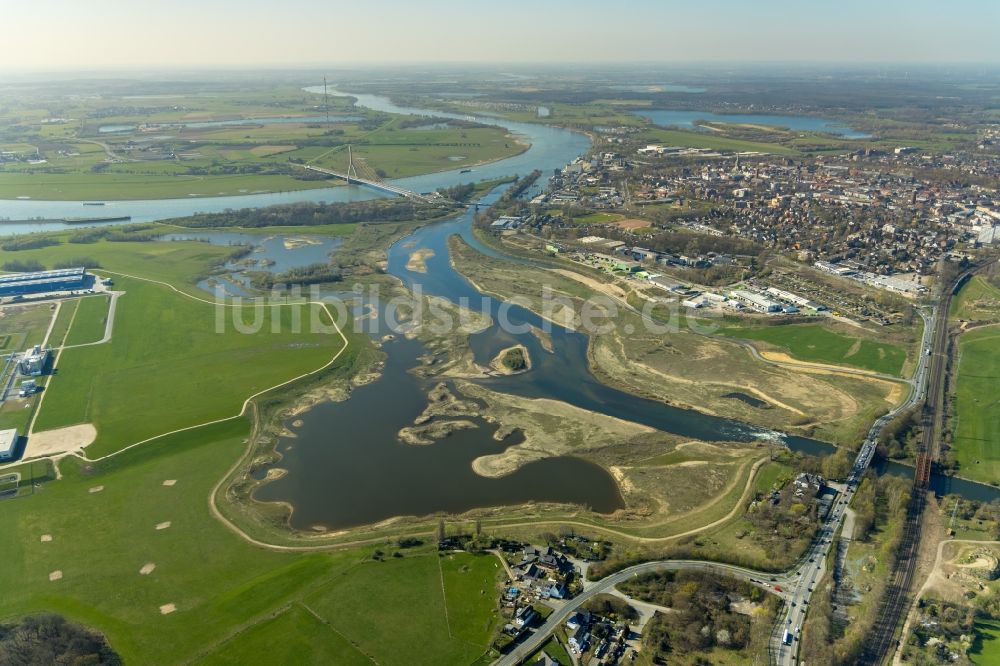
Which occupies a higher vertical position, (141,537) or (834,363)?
(834,363)

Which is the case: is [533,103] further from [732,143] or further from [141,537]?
[141,537]

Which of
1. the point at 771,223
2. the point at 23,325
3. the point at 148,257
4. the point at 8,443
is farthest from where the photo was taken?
the point at 771,223

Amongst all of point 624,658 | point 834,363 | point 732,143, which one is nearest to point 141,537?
point 624,658

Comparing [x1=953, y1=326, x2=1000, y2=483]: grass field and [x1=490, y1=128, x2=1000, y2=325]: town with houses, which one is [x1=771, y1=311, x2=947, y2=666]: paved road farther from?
[x1=490, y1=128, x2=1000, y2=325]: town with houses

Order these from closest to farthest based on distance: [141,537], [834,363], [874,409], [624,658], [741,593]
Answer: [624,658], [741,593], [141,537], [874,409], [834,363]

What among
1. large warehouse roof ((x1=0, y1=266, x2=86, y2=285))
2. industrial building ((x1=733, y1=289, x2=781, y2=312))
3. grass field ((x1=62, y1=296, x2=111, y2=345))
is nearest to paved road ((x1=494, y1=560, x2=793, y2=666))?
industrial building ((x1=733, y1=289, x2=781, y2=312))

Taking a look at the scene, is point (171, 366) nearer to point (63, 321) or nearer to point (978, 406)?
point (63, 321)

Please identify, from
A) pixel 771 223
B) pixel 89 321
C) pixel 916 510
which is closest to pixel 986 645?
pixel 916 510
